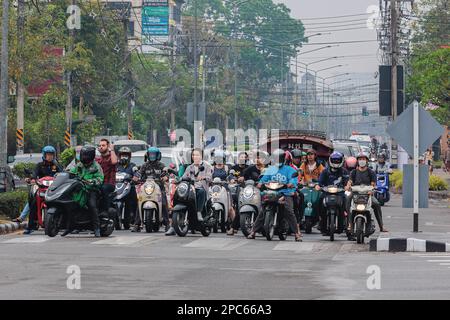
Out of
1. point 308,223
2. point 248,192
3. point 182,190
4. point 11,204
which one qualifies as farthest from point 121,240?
point 11,204

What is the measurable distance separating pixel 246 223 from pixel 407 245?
388 centimetres

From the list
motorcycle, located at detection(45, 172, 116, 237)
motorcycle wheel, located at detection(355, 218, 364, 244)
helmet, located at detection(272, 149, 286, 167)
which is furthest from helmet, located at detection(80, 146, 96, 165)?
motorcycle wheel, located at detection(355, 218, 364, 244)

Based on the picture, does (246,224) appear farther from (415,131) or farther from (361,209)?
(415,131)

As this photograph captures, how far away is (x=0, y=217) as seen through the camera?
96.2 ft

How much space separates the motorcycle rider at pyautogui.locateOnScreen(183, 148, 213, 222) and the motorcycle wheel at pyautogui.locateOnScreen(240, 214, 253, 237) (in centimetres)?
83

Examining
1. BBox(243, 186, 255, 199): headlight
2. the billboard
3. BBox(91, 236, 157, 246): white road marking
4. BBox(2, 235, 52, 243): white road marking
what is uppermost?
the billboard

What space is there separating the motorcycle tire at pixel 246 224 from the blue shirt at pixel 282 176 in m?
1.03

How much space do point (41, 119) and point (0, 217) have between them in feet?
128

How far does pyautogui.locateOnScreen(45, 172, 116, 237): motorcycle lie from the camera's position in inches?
951

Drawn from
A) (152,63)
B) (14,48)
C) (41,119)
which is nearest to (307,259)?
(14,48)

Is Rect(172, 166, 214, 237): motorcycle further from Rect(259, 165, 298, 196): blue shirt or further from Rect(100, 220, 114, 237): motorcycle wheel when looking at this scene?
Rect(259, 165, 298, 196): blue shirt

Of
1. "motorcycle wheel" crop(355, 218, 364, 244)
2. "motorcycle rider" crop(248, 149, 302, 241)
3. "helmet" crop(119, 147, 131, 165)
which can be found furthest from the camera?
"helmet" crop(119, 147, 131, 165)

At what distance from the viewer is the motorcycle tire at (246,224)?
25.7m
